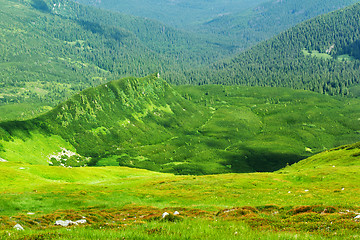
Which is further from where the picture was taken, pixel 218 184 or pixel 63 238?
pixel 218 184

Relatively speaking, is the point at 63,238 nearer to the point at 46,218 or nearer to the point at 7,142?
the point at 46,218

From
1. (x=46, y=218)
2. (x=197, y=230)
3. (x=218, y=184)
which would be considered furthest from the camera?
(x=218, y=184)

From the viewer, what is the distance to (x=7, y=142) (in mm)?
187625

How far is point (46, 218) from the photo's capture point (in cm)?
3130

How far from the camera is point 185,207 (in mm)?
39969

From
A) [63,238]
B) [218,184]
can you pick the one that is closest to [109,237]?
[63,238]

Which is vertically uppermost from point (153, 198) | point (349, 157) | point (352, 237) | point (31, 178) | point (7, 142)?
point (7, 142)

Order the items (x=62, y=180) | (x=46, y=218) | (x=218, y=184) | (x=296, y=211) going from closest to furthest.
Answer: (x=296, y=211)
(x=46, y=218)
(x=218, y=184)
(x=62, y=180)

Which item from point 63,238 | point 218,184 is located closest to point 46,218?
point 63,238

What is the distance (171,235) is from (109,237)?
3103mm

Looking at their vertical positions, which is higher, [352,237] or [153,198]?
[153,198]

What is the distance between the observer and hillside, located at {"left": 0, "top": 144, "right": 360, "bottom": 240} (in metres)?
16.3

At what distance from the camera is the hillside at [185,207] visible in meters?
16.3

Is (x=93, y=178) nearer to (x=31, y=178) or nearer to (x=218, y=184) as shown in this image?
(x=31, y=178)
